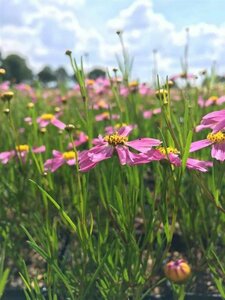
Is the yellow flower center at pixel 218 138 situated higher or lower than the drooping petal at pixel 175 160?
higher

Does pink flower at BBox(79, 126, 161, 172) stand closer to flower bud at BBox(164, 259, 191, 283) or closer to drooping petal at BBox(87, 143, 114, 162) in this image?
drooping petal at BBox(87, 143, 114, 162)

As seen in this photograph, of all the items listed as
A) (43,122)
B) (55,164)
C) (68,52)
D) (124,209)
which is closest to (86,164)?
(124,209)

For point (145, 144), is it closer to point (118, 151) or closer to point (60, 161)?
point (118, 151)

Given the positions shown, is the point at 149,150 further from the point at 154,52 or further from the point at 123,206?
the point at 154,52

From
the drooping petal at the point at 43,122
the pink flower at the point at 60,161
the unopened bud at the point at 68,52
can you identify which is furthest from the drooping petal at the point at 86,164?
the drooping petal at the point at 43,122

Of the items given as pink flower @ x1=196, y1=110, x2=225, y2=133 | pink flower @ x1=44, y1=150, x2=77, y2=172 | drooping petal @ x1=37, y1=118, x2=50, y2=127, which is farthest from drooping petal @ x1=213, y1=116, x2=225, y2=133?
drooping petal @ x1=37, y1=118, x2=50, y2=127

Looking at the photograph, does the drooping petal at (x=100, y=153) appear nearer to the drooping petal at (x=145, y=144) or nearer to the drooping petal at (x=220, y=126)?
the drooping petal at (x=145, y=144)
